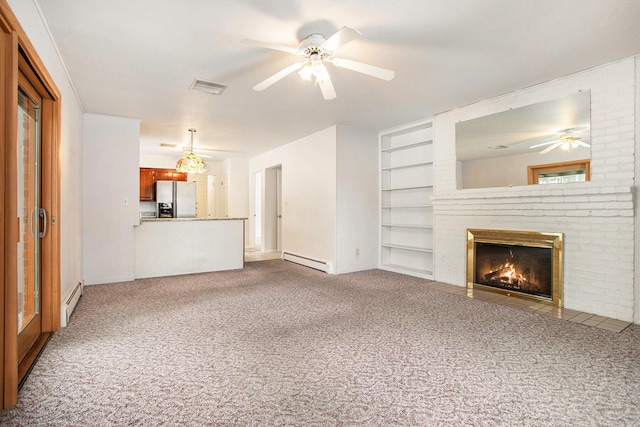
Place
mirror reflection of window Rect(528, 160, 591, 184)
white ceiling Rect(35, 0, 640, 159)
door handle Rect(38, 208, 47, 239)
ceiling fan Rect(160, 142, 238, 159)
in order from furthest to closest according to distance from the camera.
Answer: ceiling fan Rect(160, 142, 238, 159)
mirror reflection of window Rect(528, 160, 591, 184)
door handle Rect(38, 208, 47, 239)
white ceiling Rect(35, 0, 640, 159)

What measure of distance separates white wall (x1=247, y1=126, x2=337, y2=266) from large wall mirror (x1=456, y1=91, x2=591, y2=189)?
6.94ft

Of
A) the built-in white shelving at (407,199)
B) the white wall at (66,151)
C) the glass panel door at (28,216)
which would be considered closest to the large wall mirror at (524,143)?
the built-in white shelving at (407,199)

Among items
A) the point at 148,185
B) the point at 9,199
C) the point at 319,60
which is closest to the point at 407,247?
the point at 319,60

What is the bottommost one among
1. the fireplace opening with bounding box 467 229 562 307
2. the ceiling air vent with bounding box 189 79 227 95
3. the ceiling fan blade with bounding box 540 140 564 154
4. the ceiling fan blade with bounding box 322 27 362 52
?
the fireplace opening with bounding box 467 229 562 307

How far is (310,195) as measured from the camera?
631 cm

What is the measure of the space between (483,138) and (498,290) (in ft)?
6.55

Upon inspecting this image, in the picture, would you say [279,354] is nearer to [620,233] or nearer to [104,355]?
[104,355]

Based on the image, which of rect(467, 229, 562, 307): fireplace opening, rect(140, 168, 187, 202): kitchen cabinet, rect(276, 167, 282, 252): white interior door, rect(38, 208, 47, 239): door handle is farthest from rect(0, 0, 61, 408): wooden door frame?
rect(140, 168, 187, 202): kitchen cabinet

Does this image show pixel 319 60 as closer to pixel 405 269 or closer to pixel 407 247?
pixel 407 247

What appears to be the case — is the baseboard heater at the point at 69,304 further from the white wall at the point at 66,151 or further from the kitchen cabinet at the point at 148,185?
the kitchen cabinet at the point at 148,185

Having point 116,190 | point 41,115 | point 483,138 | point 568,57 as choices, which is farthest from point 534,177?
point 116,190

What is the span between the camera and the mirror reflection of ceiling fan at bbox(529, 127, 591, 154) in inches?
140

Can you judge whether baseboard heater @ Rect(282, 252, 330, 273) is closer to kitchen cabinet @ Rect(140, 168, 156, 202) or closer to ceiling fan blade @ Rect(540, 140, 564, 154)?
ceiling fan blade @ Rect(540, 140, 564, 154)

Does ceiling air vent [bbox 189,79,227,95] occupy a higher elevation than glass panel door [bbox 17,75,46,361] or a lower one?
higher
